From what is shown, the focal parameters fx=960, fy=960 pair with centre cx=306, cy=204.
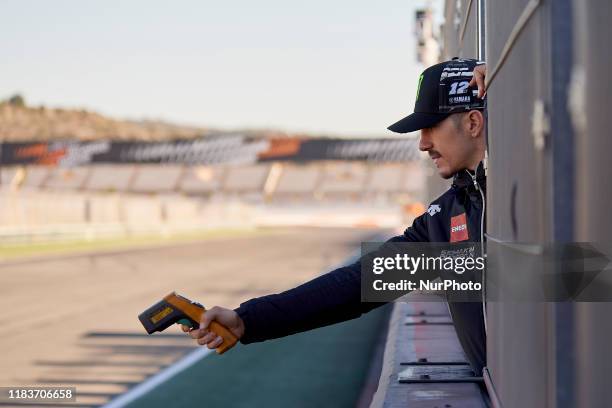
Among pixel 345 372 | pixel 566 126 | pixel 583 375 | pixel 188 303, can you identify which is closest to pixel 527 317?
pixel 583 375

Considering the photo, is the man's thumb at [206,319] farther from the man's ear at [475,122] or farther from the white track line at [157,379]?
the white track line at [157,379]

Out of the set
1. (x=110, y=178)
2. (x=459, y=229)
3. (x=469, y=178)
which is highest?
(x=110, y=178)

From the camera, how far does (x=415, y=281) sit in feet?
11.5

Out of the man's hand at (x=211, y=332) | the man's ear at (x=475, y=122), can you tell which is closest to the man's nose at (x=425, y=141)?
the man's ear at (x=475, y=122)

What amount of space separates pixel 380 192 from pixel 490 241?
86623 millimetres

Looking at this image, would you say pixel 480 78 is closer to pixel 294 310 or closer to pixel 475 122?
pixel 475 122

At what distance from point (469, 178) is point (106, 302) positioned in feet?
40.7

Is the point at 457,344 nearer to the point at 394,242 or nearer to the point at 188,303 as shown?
the point at 394,242

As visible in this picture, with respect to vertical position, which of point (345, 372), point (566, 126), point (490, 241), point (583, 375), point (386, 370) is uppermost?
point (566, 126)

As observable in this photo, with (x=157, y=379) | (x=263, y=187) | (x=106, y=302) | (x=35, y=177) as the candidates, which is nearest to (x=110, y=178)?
(x=35, y=177)

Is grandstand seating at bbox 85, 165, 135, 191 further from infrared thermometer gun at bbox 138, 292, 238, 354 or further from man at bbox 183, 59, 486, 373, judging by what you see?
infrared thermometer gun at bbox 138, 292, 238, 354

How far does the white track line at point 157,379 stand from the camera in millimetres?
7430

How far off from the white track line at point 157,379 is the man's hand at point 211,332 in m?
→ 4.49

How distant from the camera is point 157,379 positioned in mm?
8430
